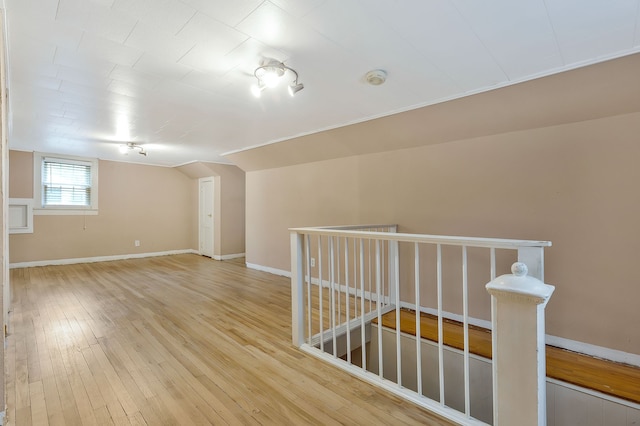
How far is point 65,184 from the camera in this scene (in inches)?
232

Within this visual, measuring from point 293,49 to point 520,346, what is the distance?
1971 millimetres

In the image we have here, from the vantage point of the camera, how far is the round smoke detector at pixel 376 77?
2.15 metres

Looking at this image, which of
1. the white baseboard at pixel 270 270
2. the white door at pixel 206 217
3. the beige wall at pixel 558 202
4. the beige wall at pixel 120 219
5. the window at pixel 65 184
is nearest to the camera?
the beige wall at pixel 558 202

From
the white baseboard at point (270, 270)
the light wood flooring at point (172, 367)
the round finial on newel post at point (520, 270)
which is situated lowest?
the light wood flooring at point (172, 367)

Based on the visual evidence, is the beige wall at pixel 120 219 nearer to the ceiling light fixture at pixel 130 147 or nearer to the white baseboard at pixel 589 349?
the ceiling light fixture at pixel 130 147

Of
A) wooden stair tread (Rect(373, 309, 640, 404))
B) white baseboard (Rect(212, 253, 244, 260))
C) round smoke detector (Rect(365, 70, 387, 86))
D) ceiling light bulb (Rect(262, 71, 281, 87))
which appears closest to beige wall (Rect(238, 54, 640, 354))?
wooden stair tread (Rect(373, 309, 640, 404))

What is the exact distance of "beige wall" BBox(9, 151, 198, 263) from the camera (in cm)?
546

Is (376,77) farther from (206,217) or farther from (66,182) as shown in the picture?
(66,182)

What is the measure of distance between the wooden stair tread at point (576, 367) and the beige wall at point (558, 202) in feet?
0.54

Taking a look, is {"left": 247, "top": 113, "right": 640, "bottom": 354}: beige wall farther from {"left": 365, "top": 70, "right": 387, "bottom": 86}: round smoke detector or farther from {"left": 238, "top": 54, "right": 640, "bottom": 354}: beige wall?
{"left": 365, "top": 70, "right": 387, "bottom": 86}: round smoke detector

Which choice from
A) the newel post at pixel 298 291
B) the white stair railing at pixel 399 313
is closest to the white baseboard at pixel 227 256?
the white stair railing at pixel 399 313

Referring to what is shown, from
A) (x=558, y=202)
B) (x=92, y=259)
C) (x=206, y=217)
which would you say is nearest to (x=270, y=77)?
(x=558, y=202)

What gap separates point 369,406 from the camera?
5.70 feet

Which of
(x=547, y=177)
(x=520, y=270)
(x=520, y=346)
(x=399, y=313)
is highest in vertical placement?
(x=547, y=177)
